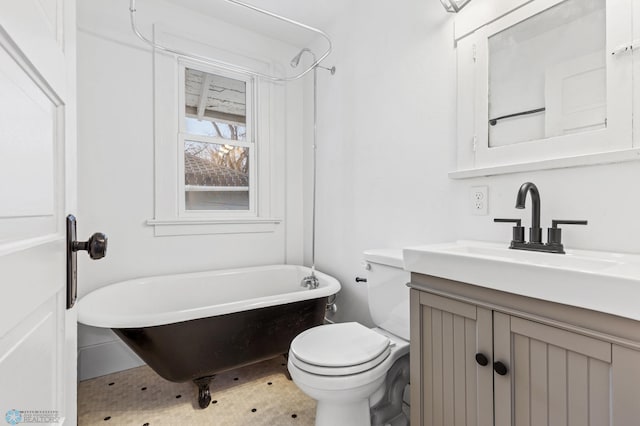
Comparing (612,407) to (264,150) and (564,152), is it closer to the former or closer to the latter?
(564,152)

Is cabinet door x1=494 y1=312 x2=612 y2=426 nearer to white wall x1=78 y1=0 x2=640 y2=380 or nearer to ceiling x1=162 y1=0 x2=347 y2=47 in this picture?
→ white wall x1=78 y1=0 x2=640 y2=380

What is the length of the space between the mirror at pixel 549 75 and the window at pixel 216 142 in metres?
1.88

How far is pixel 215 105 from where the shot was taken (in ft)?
8.46

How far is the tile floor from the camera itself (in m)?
1.60

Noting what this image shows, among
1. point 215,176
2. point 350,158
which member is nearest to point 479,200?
point 350,158

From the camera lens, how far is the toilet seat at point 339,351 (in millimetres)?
1217

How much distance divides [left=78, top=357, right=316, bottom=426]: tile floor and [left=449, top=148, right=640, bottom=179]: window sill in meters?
1.43

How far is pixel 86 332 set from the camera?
204 cm

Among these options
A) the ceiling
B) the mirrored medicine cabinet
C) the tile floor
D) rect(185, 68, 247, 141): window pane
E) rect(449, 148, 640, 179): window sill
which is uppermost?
the ceiling

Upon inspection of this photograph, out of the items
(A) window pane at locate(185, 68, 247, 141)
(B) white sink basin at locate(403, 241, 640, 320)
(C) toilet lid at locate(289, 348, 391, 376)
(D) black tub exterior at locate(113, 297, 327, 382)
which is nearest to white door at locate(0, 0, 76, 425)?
(C) toilet lid at locate(289, 348, 391, 376)

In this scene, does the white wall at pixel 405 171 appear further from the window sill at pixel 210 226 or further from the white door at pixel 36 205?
the white door at pixel 36 205

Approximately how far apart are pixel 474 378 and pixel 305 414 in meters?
1.04

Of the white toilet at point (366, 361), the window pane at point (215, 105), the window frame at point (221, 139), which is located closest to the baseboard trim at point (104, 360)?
the window frame at point (221, 139)

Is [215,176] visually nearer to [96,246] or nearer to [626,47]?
[96,246]
